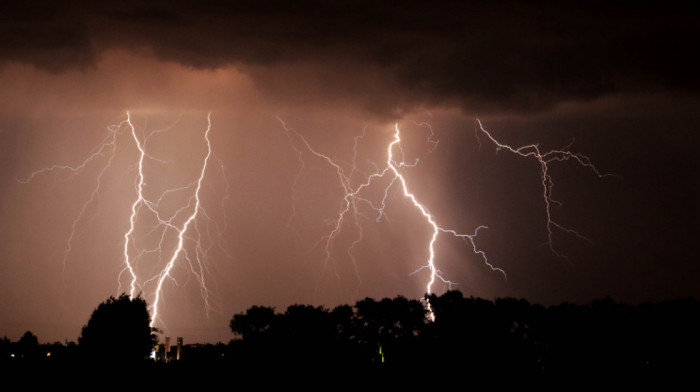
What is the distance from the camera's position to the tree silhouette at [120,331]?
34.8 metres

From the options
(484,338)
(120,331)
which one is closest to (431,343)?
(484,338)

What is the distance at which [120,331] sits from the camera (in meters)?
35.7

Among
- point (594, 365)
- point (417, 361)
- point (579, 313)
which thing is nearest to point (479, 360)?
point (417, 361)

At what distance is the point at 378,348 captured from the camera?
3969 cm

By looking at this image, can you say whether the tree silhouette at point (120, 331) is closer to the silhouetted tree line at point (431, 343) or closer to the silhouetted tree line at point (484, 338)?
the silhouetted tree line at point (431, 343)

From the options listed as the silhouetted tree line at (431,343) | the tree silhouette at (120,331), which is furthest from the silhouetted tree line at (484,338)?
the tree silhouette at (120,331)

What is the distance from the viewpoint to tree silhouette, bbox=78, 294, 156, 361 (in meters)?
34.8

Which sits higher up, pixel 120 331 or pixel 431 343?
pixel 120 331

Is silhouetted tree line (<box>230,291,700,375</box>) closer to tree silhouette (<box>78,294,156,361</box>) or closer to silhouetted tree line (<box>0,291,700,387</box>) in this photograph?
silhouetted tree line (<box>0,291,700,387</box>)

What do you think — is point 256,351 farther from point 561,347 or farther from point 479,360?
point 561,347

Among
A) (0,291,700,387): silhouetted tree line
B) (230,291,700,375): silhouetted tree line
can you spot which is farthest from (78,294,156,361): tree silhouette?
(230,291,700,375): silhouetted tree line

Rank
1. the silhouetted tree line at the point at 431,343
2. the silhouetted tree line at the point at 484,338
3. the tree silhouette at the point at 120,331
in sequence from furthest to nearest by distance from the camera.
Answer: the tree silhouette at the point at 120,331 < the silhouetted tree line at the point at 484,338 < the silhouetted tree line at the point at 431,343

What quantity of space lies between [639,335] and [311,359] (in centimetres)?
1486

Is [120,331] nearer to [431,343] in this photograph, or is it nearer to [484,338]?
[431,343]
